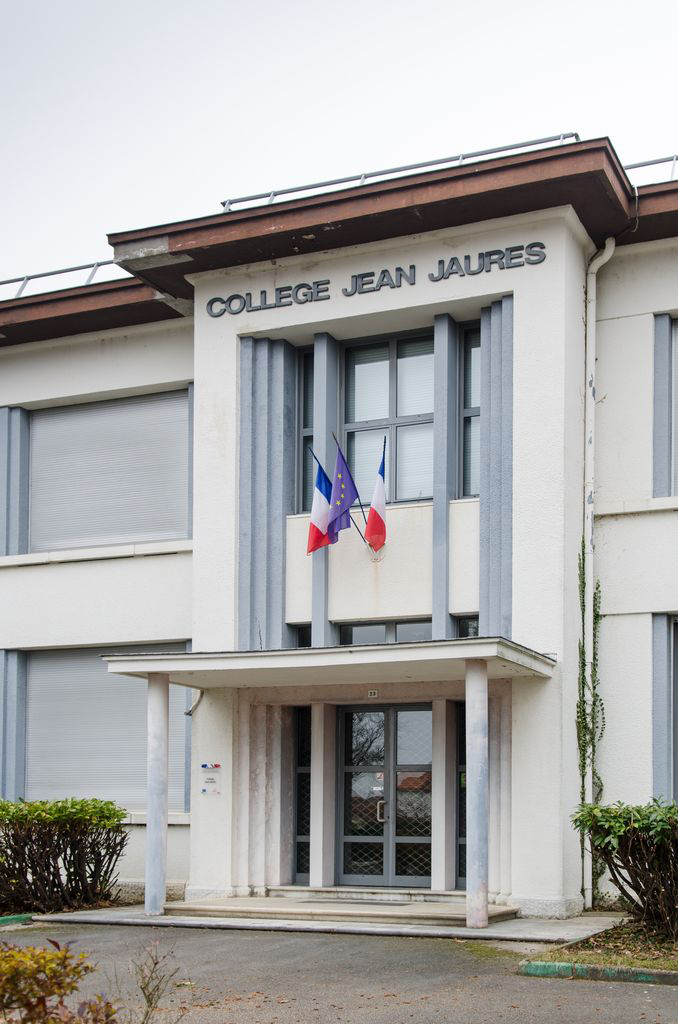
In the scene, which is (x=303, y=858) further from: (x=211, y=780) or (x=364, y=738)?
(x=364, y=738)

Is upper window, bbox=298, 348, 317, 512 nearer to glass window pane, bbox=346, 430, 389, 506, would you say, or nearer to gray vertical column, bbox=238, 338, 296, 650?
gray vertical column, bbox=238, 338, 296, 650

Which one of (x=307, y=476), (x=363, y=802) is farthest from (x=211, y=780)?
(x=307, y=476)

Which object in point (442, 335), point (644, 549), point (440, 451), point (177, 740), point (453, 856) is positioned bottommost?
point (453, 856)

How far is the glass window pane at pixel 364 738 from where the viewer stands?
55.7ft

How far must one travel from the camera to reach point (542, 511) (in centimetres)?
1547

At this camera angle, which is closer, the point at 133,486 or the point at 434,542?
the point at 434,542

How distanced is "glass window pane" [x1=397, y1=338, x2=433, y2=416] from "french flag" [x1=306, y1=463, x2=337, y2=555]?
1.56 meters

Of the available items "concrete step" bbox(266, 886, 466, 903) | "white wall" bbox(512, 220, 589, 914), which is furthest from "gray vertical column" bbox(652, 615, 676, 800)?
"concrete step" bbox(266, 886, 466, 903)

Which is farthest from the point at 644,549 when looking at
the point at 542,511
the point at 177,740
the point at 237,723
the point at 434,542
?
the point at 177,740

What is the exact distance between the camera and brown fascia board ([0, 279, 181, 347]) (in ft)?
61.8

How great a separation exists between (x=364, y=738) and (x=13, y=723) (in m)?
5.57

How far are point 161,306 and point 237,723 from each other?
595 centimetres

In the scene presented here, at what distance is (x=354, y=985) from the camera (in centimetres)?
1084

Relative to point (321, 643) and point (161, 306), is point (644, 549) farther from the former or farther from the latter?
point (161, 306)
